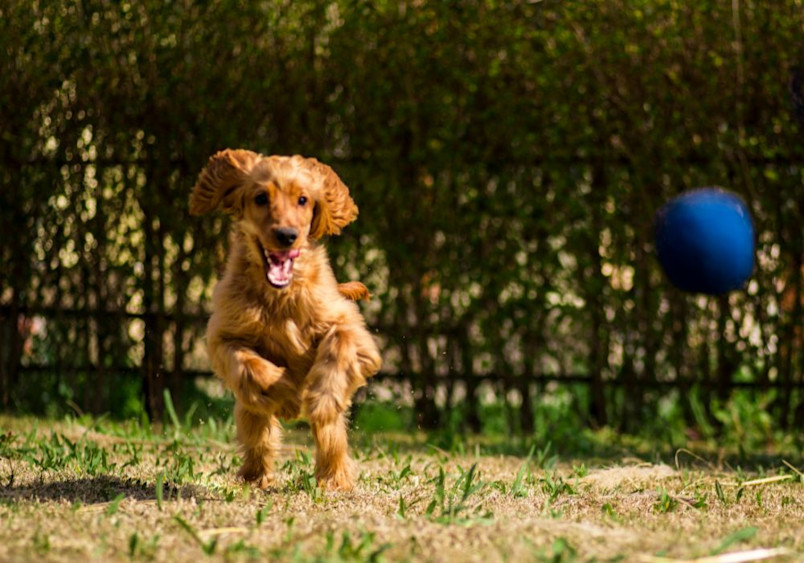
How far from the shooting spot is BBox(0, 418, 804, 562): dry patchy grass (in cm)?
281

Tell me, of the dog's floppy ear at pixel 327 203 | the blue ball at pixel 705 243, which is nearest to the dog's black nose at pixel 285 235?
the dog's floppy ear at pixel 327 203

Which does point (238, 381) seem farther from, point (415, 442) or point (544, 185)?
point (544, 185)

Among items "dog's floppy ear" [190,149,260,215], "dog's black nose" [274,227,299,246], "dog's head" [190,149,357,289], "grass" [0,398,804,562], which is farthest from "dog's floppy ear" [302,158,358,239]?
"grass" [0,398,804,562]

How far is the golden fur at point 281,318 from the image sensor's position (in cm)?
373

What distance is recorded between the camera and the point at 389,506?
3602mm

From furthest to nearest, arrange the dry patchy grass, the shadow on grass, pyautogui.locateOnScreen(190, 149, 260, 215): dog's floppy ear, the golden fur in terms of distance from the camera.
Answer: pyautogui.locateOnScreen(190, 149, 260, 215): dog's floppy ear < the golden fur < the shadow on grass < the dry patchy grass

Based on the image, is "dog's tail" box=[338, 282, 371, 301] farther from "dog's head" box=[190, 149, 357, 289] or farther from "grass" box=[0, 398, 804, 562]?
"grass" box=[0, 398, 804, 562]

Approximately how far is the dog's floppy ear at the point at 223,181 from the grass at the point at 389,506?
3.22 feet

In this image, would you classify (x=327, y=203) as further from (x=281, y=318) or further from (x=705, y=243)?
(x=705, y=243)

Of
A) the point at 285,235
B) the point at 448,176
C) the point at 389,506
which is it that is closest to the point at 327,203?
the point at 285,235

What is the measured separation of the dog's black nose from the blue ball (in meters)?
1.78

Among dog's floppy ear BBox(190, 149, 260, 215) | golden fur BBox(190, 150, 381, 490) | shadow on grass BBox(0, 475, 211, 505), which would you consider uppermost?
dog's floppy ear BBox(190, 149, 260, 215)

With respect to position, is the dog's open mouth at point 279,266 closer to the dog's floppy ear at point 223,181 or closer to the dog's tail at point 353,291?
the dog's floppy ear at point 223,181

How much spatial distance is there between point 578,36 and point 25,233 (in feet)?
11.1
